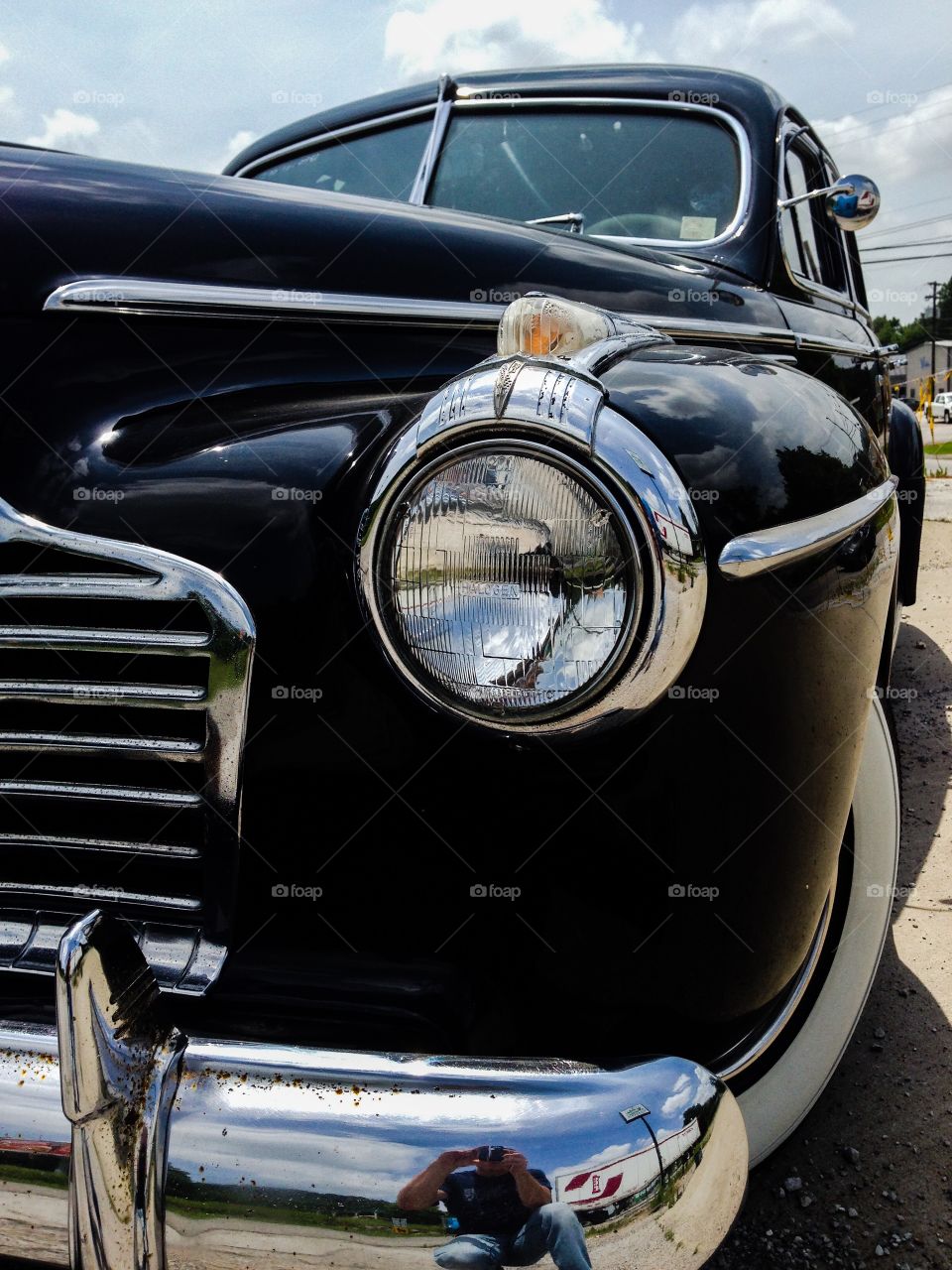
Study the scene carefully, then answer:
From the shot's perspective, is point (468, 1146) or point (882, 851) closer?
point (468, 1146)

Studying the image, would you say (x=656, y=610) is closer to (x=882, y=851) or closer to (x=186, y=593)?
(x=186, y=593)

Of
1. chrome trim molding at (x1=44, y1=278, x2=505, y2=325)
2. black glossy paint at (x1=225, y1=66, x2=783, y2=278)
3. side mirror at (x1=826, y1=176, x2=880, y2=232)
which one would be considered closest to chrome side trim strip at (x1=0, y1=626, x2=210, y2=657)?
chrome trim molding at (x1=44, y1=278, x2=505, y2=325)

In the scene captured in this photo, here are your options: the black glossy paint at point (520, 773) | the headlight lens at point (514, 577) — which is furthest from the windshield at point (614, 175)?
the headlight lens at point (514, 577)

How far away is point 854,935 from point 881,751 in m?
0.28

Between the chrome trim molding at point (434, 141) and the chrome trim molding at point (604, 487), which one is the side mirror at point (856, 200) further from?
the chrome trim molding at point (604, 487)

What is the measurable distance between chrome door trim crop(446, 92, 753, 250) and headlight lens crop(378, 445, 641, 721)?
170cm

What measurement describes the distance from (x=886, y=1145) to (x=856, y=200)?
205 centimetres

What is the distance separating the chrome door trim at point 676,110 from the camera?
2.52 meters

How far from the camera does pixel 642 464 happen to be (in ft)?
3.11

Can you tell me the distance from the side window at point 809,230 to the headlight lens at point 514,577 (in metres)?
1.99

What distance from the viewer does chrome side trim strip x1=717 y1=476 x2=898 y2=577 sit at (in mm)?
983

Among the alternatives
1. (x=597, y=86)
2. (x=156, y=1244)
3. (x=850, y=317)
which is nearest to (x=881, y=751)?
(x=156, y=1244)

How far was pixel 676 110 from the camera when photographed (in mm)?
2594

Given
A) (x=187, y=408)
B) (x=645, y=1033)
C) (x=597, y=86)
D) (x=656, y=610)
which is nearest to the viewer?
(x=656, y=610)
